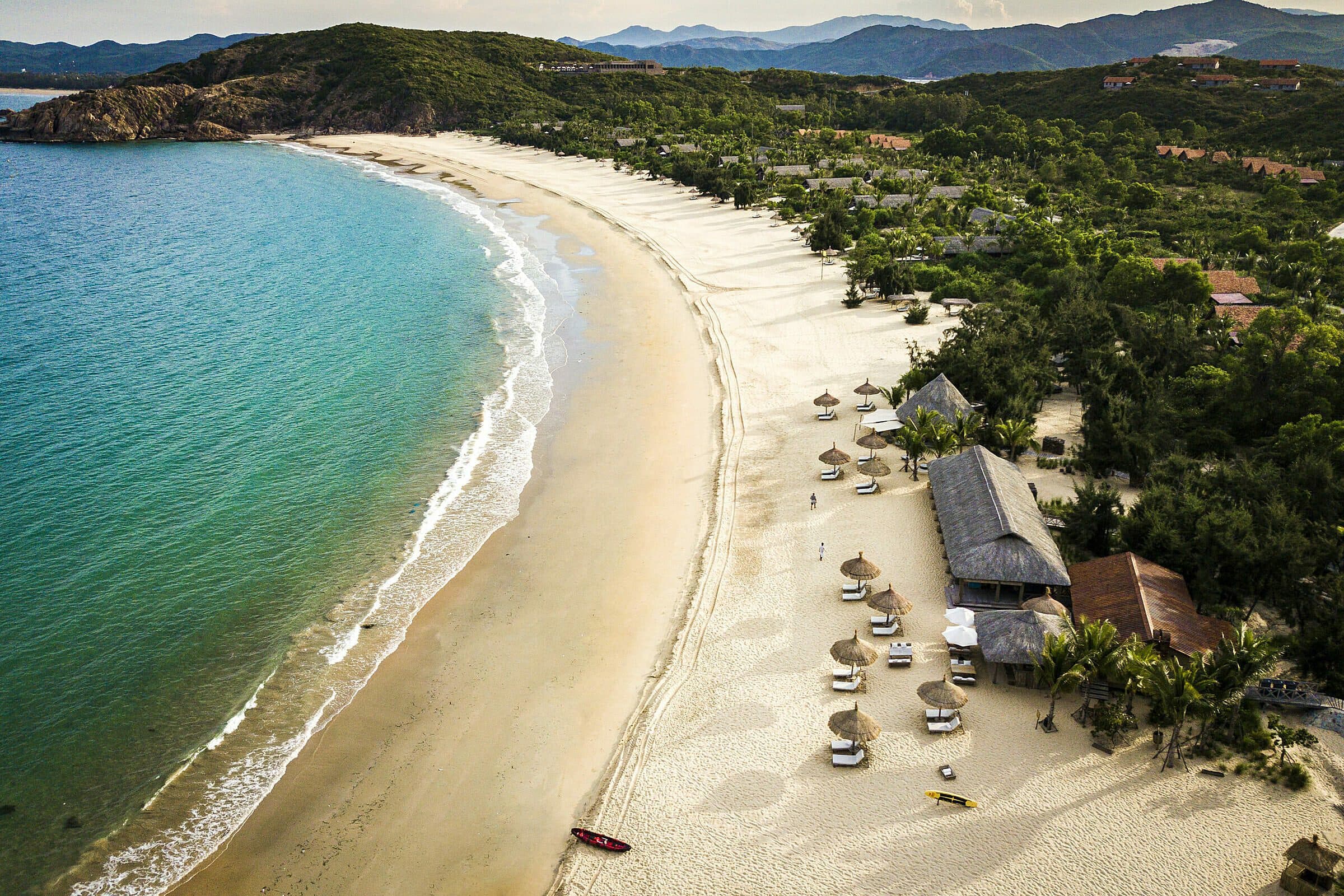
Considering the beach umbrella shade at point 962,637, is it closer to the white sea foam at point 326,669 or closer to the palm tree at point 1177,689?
the palm tree at point 1177,689

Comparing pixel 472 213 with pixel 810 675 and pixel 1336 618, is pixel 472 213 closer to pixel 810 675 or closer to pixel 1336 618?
pixel 810 675

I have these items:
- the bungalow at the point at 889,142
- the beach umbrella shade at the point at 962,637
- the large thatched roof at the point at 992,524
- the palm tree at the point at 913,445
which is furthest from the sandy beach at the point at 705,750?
the bungalow at the point at 889,142

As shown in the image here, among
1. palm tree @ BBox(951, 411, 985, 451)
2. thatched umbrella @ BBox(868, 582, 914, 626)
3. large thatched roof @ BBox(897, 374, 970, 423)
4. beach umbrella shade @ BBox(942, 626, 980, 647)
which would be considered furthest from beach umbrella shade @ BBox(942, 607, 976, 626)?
large thatched roof @ BBox(897, 374, 970, 423)

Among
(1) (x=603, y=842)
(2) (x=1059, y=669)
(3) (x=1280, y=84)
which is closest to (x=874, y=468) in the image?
(2) (x=1059, y=669)

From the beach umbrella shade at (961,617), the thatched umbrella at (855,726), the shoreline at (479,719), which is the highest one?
the beach umbrella shade at (961,617)

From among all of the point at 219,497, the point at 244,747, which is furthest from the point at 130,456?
the point at 244,747

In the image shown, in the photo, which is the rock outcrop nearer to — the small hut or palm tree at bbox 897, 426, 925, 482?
palm tree at bbox 897, 426, 925, 482

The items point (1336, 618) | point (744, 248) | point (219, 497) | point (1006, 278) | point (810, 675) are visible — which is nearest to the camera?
point (1336, 618)
